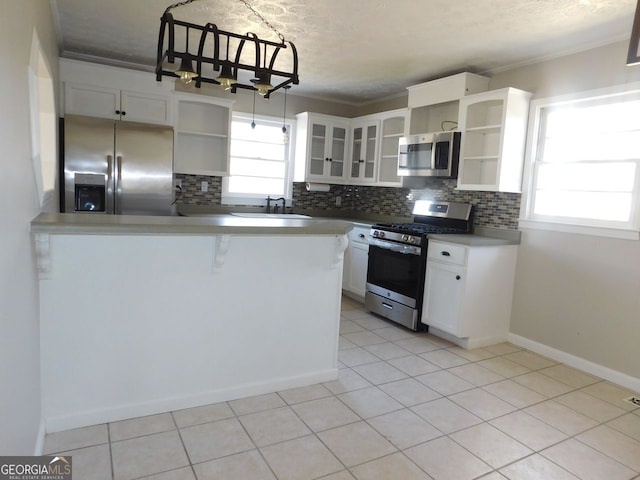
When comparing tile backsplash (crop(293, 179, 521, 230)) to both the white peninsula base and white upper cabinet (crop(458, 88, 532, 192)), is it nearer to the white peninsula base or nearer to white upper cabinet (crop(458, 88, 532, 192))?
white upper cabinet (crop(458, 88, 532, 192))

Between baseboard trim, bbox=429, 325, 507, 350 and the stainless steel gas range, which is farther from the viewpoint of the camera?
the stainless steel gas range

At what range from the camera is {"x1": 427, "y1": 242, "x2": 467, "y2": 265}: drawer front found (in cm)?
365

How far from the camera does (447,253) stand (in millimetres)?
3773

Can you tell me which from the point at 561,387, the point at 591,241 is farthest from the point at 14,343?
the point at 591,241

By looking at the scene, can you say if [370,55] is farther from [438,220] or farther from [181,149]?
[181,149]

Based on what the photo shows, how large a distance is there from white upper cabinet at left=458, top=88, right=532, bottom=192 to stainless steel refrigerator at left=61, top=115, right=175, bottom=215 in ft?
9.24

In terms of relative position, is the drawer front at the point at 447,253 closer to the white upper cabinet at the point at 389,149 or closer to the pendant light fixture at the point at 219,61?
the white upper cabinet at the point at 389,149

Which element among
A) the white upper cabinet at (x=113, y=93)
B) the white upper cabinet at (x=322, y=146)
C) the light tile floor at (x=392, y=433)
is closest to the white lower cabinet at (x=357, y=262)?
the white upper cabinet at (x=322, y=146)

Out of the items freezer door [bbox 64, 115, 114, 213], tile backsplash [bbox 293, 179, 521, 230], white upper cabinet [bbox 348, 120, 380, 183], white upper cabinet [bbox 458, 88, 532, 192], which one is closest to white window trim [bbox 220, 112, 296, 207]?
tile backsplash [bbox 293, 179, 521, 230]

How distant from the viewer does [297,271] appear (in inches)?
109

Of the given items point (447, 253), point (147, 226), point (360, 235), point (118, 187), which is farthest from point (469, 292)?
point (118, 187)

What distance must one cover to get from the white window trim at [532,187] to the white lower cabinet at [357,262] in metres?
1.62

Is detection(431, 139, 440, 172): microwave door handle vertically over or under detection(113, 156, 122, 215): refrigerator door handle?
over

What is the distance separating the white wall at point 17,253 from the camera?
1.31m
